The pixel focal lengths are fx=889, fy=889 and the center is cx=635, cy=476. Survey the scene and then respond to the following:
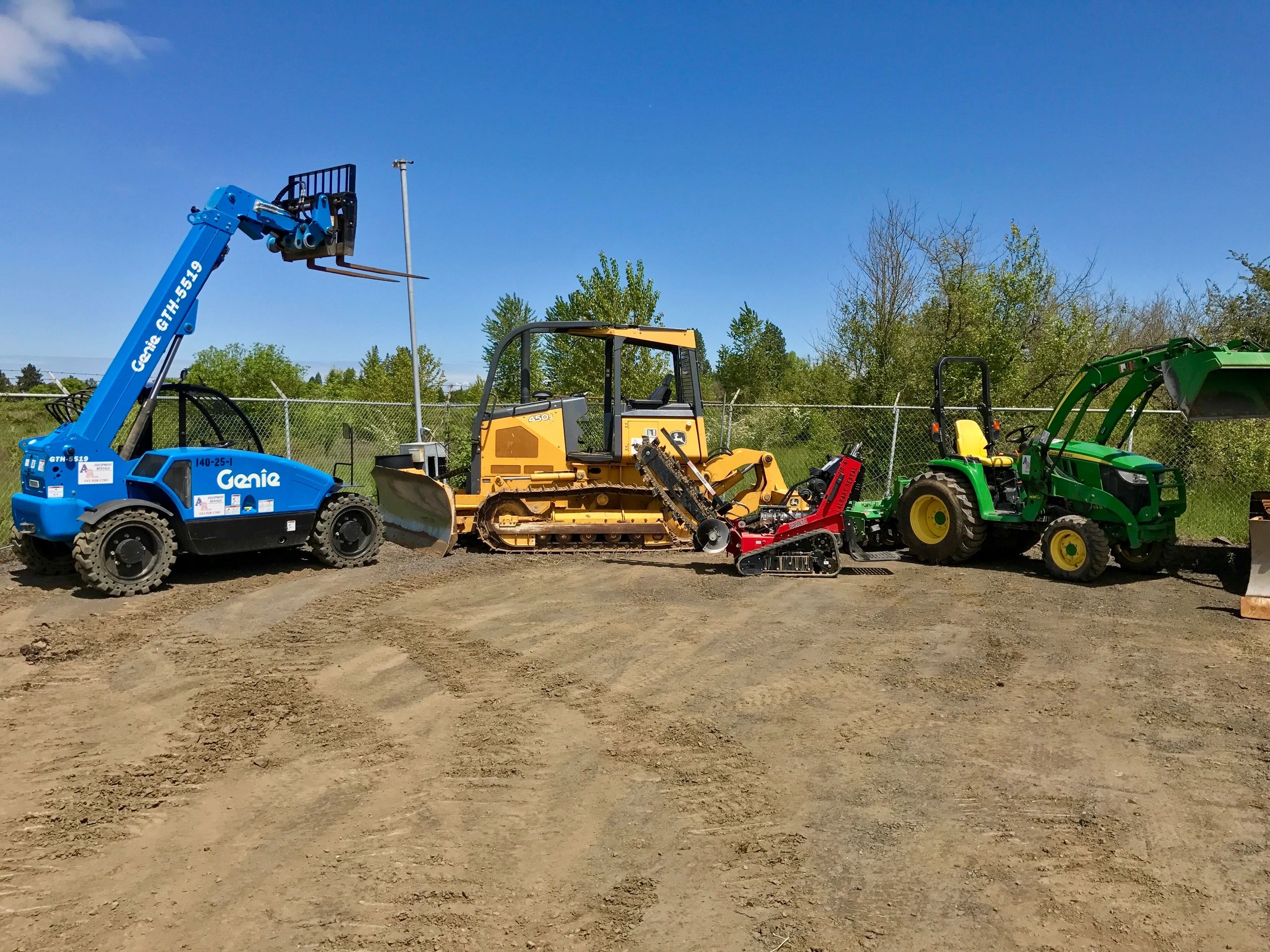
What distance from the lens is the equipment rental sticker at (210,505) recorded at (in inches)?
326

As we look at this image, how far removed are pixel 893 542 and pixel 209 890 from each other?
9.29 meters

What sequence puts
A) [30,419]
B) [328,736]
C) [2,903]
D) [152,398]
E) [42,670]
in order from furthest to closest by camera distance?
[30,419] < [152,398] < [42,670] < [328,736] < [2,903]

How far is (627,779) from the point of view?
4.16 metres

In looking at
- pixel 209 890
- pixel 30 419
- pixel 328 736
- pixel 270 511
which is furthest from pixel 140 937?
pixel 30 419

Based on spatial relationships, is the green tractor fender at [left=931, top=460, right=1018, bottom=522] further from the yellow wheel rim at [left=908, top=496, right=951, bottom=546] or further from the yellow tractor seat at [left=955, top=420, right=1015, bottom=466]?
the yellow wheel rim at [left=908, top=496, right=951, bottom=546]

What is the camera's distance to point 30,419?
1437 cm

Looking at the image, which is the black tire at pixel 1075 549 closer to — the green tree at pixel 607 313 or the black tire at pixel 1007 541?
the black tire at pixel 1007 541

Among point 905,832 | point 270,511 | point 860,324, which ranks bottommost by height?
point 905,832

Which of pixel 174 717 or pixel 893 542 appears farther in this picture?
pixel 893 542

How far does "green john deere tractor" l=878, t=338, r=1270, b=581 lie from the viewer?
325 inches

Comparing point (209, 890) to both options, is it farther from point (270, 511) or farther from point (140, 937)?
point (270, 511)

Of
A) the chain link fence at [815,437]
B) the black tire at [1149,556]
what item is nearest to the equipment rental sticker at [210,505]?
the chain link fence at [815,437]

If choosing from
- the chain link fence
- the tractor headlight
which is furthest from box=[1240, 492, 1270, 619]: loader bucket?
the chain link fence

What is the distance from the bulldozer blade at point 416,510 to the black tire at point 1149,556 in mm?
7174
